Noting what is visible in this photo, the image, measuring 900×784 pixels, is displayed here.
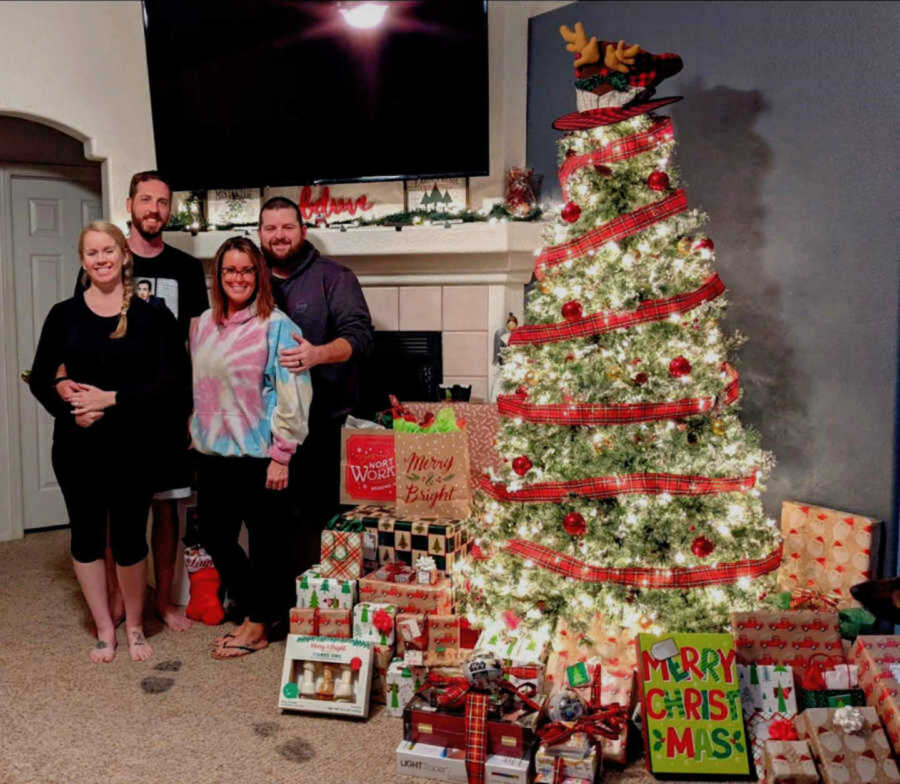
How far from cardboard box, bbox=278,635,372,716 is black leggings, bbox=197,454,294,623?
46 centimetres

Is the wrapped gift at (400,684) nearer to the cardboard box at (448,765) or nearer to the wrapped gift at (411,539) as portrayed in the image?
the cardboard box at (448,765)

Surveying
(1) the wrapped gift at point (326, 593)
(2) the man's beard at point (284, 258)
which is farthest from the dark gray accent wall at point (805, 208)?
(1) the wrapped gift at point (326, 593)

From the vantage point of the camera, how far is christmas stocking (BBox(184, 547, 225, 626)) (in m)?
3.53

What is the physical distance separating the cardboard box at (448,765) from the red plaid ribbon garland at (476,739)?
0.6 inches

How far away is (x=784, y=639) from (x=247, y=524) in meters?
1.76

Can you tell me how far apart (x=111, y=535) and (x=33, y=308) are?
2191mm

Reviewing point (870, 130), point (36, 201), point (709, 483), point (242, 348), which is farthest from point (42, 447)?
point (870, 130)

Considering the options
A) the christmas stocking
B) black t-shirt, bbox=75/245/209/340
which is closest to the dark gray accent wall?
black t-shirt, bbox=75/245/209/340

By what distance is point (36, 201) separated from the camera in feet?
16.0

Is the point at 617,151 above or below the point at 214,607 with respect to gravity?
above

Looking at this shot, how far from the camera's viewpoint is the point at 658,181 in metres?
2.80

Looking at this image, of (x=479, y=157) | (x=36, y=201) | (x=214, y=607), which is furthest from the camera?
(x=36, y=201)

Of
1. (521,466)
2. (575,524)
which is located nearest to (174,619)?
(521,466)

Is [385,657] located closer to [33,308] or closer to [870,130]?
[870,130]
